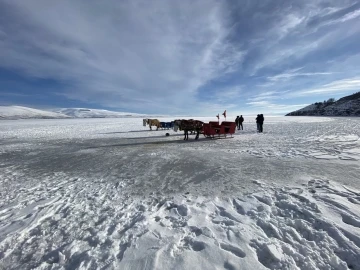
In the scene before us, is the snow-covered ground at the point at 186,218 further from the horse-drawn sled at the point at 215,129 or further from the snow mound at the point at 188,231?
the horse-drawn sled at the point at 215,129

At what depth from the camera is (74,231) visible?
3.25 m

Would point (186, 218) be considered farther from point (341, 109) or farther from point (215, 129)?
point (341, 109)

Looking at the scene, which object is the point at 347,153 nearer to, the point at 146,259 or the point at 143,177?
the point at 143,177

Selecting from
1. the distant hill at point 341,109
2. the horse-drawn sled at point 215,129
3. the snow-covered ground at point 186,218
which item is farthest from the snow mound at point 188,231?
the distant hill at point 341,109

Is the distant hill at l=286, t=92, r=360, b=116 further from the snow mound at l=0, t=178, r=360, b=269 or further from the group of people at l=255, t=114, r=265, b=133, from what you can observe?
the snow mound at l=0, t=178, r=360, b=269

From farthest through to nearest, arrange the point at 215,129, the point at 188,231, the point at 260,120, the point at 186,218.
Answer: the point at 260,120 < the point at 215,129 < the point at 186,218 < the point at 188,231

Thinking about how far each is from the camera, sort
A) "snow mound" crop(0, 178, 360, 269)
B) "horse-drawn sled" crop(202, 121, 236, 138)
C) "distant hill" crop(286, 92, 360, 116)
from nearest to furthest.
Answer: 1. "snow mound" crop(0, 178, 360, 269)
2. "horse-drawn sled" crop(202, 121, 236, 138)
3. "distant hill" crop(286, 92, 360, 116)

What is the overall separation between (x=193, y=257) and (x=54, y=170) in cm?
660

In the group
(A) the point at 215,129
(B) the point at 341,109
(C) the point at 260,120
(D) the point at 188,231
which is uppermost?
(B) the point at 341,109

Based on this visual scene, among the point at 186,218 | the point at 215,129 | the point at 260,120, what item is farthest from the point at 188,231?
the point at 260,120

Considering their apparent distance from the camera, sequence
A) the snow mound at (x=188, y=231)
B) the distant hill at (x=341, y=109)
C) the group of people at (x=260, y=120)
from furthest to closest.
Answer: the distant hill at (x=341, y=109)
the group of people at (x=260, y=120)
the snow mound at (x=188, y=231)

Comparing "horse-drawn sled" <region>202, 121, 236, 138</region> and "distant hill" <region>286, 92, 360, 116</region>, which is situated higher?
"distant hill" <region>286, 92, 360, 116</region>

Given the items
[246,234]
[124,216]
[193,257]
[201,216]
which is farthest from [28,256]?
[246,234]

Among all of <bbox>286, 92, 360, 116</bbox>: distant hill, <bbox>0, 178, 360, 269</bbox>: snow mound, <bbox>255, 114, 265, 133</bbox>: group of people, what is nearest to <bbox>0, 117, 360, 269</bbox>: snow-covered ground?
<bbox>0, 178, 360, 269</bbox>: snow mound
